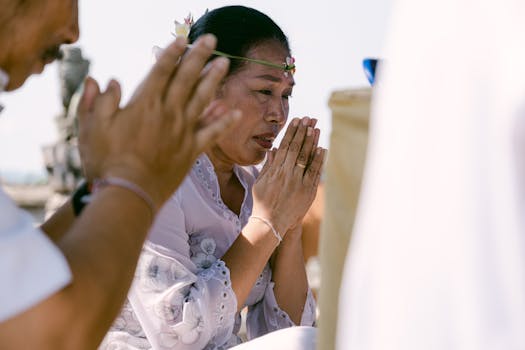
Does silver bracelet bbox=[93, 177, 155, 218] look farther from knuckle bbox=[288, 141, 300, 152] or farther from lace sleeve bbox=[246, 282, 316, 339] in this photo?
lace sleeve bbox=[246, 282, 316, 339]

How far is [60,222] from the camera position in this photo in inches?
59.8

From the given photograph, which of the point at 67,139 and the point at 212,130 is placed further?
the point at 67,139

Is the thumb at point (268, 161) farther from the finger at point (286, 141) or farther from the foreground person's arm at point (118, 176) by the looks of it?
the foreground person's arm at point (118, 176)

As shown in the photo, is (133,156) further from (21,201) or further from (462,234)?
(21,201)

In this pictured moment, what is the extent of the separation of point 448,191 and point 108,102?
0.54m

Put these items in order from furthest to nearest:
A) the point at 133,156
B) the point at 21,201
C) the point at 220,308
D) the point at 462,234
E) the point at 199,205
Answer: the point at 21,201, the point at 199,205, the point at 220,308, the point at 133,156, the point at 462,234

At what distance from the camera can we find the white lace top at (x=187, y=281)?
7.13 feet

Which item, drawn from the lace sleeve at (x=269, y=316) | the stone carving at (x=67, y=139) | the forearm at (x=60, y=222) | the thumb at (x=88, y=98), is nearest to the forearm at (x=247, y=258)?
the lace sleeve at (x=269, y=316)

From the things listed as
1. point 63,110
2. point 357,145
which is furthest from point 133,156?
point 63,110

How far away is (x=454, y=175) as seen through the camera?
1004 mm

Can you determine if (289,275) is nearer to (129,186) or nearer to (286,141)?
(286,141)

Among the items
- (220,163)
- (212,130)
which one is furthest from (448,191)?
(220,163)

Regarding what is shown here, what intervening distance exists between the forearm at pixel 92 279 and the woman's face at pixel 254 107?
1495mm

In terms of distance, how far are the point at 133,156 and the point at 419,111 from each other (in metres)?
0.42
